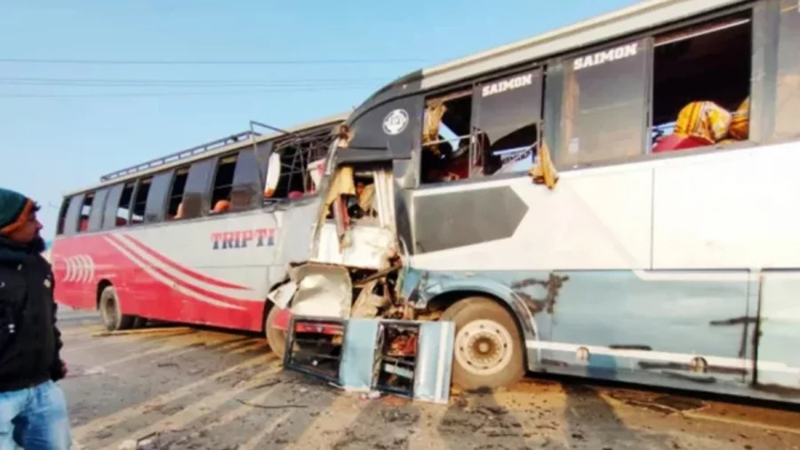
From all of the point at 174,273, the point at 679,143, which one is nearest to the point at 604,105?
the point at 679,143

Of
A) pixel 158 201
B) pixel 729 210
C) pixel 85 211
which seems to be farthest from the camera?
pixel 85 211

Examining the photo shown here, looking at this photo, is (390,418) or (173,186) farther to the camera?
(173,186)

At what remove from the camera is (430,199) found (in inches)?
210

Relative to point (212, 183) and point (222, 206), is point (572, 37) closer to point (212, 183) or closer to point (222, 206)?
point (222, 206)

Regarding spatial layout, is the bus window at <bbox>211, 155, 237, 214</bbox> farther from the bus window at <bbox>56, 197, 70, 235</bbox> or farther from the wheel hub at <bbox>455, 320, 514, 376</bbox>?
the bus window at <bbox>56, 197, 70, 235</bbox>

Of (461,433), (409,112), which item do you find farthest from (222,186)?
(461,433)

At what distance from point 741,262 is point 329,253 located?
400 cm

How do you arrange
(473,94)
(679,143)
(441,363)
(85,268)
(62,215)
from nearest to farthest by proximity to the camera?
1. (679,143)
2. (441,363)
3. (473,94)
4. (85,268)
5. (62,215)

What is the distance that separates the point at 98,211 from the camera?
11453 millimetres

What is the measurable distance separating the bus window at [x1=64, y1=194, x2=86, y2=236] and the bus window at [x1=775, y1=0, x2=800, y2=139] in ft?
42.5

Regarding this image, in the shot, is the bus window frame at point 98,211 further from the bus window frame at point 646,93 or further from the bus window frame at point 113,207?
the bus window frame at point 646,93

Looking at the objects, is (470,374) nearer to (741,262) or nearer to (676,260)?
(676,260)

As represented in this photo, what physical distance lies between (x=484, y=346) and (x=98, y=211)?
9812mm

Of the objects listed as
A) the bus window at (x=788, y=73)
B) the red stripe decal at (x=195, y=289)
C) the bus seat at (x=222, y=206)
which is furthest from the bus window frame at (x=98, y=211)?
the bus window at (x=788, y=73)
